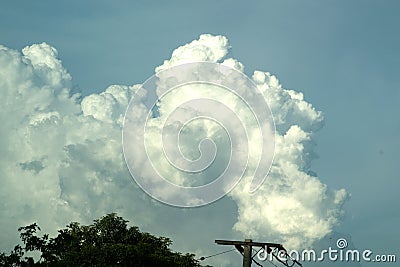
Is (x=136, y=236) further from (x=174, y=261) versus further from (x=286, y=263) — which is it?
(x=286, y=263)

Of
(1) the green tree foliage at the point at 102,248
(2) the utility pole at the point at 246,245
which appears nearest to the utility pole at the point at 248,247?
(2) the utility pole at the point at 246,245

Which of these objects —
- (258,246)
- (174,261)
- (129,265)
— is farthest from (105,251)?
(258,246)

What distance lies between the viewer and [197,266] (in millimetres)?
77375

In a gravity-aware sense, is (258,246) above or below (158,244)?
below

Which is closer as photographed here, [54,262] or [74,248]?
[54,262]

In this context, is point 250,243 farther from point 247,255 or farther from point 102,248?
point 102,248

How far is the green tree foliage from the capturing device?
73688 mm

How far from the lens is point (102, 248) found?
75875 mm

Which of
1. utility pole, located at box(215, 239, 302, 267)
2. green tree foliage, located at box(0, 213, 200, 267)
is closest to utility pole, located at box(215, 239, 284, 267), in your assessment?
utility pole, located at box(215, 239, 302, 267)

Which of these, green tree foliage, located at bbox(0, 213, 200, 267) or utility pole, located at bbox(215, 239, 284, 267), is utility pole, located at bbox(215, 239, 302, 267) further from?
green tree foliage, located at bbox(0, 213, 200, 267)

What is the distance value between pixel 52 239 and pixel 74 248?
3.78 m

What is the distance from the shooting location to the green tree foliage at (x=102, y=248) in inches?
2901

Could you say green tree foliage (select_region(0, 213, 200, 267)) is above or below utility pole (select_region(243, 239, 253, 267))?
above

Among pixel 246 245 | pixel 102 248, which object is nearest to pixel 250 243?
pixel 246 245
